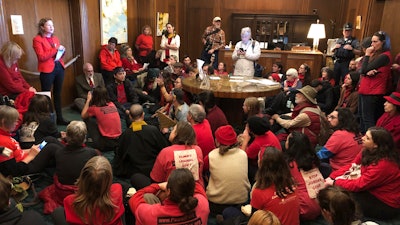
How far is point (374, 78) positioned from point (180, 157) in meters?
2.83

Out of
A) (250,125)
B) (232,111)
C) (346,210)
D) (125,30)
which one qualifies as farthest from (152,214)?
(125,30)

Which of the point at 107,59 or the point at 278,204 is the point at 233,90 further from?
the point at 107,59

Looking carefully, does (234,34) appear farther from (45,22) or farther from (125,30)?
(45,22)

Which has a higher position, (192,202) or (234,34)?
(234,34)

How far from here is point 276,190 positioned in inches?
80.5

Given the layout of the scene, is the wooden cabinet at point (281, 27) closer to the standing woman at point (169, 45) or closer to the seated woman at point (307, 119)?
the standing woman at point (169, 45)

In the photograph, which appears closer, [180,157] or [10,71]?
[180,157]

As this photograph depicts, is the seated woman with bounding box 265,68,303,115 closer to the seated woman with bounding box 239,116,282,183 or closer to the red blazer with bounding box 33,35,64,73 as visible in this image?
the seated woman with bounding box 239,116,282,183

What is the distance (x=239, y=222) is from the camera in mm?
2295

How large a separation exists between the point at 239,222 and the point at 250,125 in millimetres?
923

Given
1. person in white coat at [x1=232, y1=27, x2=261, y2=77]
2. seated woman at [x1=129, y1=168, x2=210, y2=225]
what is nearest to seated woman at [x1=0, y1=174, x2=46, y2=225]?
seated woman at [x1=129, y1=168, x2=210, y2=225]

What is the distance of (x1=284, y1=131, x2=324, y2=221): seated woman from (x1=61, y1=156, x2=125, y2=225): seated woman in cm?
138

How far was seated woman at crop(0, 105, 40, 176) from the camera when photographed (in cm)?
247

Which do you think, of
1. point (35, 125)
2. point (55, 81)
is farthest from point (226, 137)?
point (55, 81)
